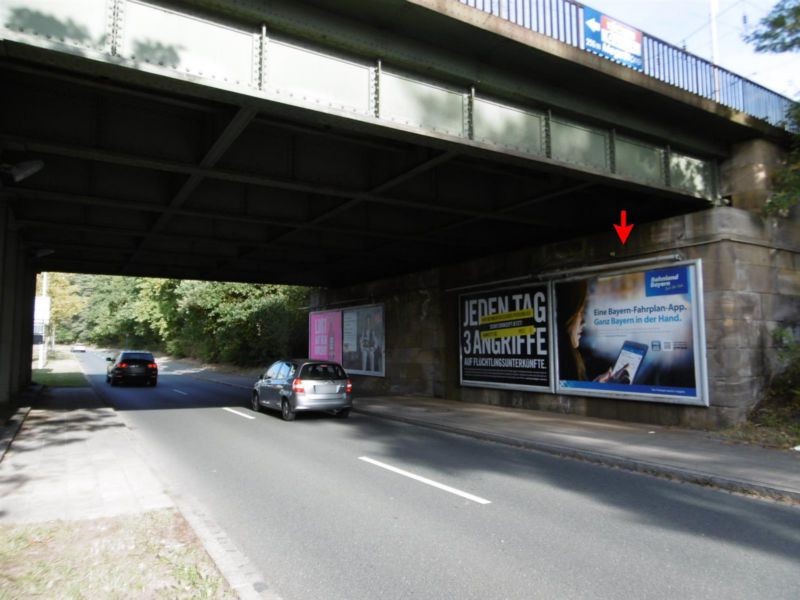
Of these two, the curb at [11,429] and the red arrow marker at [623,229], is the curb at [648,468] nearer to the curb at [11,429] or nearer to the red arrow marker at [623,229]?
the red arrow marker at [623,229]

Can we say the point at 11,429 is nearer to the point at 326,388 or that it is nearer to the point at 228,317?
the point at 326,388

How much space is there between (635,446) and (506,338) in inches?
285

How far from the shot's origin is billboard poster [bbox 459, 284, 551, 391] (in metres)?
15.8

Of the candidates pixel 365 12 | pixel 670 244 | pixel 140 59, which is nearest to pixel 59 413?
pixel 140 59

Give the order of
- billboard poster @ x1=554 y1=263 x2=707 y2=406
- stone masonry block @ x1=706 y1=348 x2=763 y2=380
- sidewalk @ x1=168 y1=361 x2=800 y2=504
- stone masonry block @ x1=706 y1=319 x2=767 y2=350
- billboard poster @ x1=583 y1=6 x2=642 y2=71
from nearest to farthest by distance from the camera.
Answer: sidewalk @ x1=168 y1=361 x2=800 y2=504
billboard poster @ x1=583 y1=6 x2=642 y2=71
stone masonry block @ x1=706 y1=348 x2=763 y2=380
stone masonry block @ x1=706 y1=319 x2=767 y2=350
billboard poster @ x1=554 y1=263 x2=707 y2=406

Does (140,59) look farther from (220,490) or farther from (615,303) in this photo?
(615,303)

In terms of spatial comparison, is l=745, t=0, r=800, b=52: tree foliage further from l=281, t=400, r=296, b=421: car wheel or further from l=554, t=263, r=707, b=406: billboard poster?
l=281, t=400, r=296, b=421: car wheel

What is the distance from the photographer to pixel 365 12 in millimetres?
8461

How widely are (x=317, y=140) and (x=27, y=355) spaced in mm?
18818

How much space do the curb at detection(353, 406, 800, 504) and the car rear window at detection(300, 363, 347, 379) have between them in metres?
3.50

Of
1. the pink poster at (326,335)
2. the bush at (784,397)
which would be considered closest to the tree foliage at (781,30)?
the bush at (784,397)

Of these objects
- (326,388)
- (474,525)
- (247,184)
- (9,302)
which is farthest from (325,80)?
(9,302)

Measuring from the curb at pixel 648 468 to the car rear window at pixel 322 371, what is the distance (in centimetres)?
350

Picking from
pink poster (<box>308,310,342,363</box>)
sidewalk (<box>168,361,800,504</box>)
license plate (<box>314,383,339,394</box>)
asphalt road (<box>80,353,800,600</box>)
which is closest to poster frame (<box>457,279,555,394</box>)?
A: sidewalk (<box>168,361,800,504</box>)
